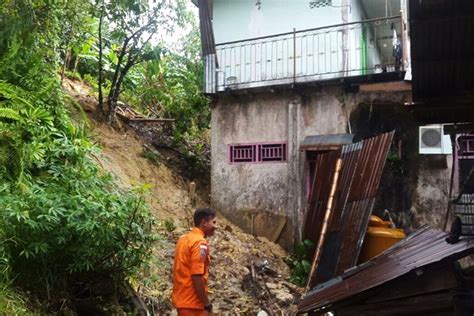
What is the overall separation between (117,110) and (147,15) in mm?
2699

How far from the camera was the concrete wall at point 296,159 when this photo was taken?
32.2 ft

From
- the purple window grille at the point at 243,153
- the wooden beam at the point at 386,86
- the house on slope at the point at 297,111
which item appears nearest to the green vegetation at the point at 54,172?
the house on slope at the point at 297,111

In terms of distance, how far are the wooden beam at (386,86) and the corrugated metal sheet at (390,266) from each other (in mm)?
4858

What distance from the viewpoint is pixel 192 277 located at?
4.61 meters

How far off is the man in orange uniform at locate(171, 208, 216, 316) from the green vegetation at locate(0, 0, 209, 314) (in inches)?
36.4

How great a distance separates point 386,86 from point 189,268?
6.68m

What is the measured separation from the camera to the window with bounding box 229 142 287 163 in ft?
35.6

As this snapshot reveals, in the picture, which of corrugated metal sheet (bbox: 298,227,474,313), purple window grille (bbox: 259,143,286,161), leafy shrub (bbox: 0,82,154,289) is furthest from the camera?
purple window grille (bbox: 259,143,286,161)

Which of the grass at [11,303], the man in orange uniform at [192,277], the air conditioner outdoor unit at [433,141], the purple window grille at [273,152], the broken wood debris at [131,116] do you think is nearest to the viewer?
the grass at [11,303]

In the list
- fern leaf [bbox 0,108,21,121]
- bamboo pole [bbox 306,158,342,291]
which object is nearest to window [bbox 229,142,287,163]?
bamboo pole [bbox 306,158,342,291]

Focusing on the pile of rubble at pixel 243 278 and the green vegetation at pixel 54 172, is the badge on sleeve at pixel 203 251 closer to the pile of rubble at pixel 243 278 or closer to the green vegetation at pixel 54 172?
the green vegetation at pixel 54 172

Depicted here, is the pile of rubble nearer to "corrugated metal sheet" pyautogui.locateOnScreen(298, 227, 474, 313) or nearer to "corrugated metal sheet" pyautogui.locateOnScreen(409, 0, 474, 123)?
"corrugated metal sheet" pyautogui.locateOnScreen(298, 227, 474, 313)

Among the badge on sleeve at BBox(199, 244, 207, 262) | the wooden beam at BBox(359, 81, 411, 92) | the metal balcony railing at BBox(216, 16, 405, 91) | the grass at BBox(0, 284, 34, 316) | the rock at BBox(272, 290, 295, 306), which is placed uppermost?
the metal balcony railing at BBox(216, 16, 405, 91)

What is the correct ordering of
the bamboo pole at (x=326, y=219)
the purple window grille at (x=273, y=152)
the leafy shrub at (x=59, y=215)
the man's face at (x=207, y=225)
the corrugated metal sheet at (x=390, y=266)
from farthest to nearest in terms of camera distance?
1. the purple window grille at (x=273, y=152)
2. the bamboo pole at (x=326, y=219)
3. the leafy shrub at (x=59, y=215)
4. the man's face at (x=207, y=225)
5. the corrugated metal sheet at (x=390, y=266)
